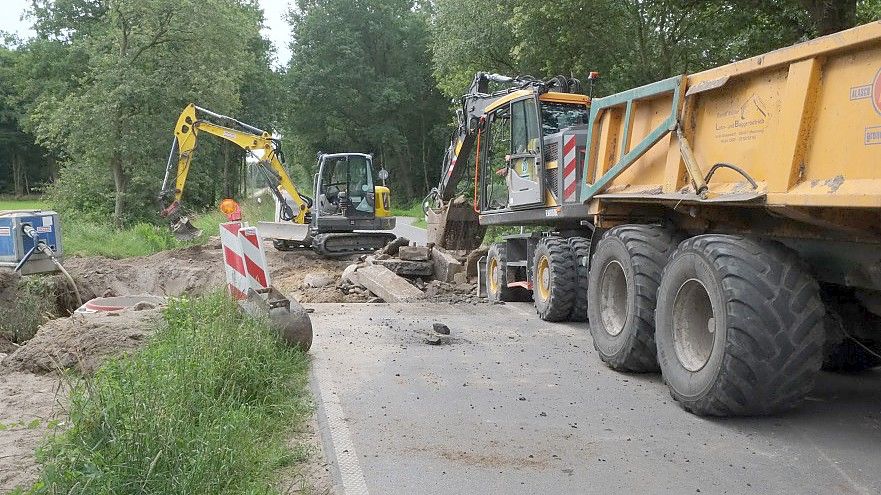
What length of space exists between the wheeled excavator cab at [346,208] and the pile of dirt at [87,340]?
480 inches

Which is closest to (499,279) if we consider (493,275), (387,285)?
(493,275)

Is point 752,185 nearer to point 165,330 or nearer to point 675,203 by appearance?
point 675,203

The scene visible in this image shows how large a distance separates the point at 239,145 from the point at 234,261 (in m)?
13.8

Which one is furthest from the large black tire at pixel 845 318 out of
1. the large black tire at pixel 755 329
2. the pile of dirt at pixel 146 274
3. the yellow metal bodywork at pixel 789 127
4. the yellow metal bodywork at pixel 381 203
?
the yellow metal bodywork at pixel 381 203

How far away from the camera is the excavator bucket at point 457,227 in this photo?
1555cm

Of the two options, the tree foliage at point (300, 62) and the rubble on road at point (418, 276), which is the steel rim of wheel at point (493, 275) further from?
the tree foliage at point (300, 62)

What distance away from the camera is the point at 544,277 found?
10.2m

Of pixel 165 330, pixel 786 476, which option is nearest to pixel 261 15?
pixel 165 330

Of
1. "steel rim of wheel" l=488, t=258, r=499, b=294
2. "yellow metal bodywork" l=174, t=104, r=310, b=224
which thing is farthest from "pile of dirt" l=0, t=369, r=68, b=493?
"yellow metal bodywork" l=174, t=104, r=310, b=224

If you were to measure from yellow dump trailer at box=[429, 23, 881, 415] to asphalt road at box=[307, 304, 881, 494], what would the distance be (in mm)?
319

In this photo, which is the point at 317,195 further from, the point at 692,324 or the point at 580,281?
the point at 692,324

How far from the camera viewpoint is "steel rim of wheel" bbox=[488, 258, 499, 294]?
1208 cm

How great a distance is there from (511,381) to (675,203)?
1915 mm

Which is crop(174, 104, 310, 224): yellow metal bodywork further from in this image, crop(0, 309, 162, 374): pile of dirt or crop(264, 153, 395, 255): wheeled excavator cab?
crop(0, 309, 162, 374): pile of dirt
